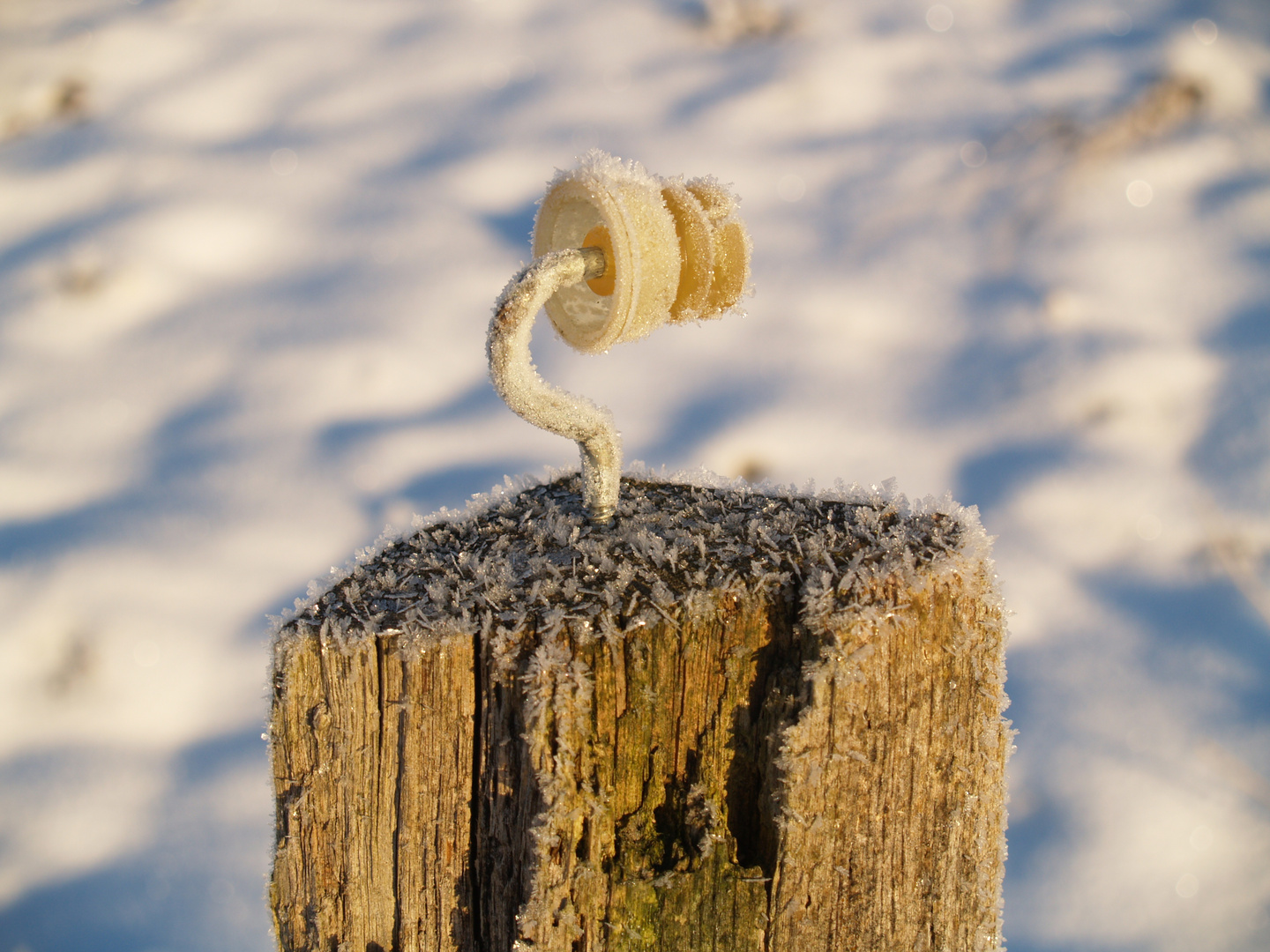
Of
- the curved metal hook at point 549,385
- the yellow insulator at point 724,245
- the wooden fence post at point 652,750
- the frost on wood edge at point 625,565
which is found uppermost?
the yellow insulator at point 724,245

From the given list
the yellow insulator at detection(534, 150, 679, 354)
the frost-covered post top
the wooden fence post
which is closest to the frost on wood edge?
the wooden fence post

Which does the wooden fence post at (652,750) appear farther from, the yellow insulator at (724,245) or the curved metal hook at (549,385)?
the yellow insulator at (724,245)

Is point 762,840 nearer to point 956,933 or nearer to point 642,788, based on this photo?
point 642,788

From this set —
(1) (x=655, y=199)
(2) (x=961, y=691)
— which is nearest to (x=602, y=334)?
(1) (x=655, y=199)

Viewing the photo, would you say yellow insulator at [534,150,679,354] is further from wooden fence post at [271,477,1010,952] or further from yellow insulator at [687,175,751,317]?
wooden fence post at [271,477,1010,952]

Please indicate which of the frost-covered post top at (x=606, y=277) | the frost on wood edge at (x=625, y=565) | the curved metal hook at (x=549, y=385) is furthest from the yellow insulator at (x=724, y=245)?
the frost on wood edge at (x=625, y=565)

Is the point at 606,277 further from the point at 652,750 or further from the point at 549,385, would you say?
the point at 652,750
